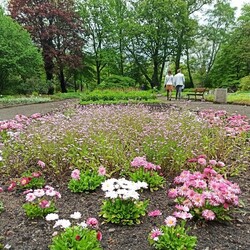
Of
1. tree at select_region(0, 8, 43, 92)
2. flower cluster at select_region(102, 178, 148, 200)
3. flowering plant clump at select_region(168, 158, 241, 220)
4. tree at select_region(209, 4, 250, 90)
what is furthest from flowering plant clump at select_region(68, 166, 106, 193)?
tree at select_region(209, 4, 250, 90)

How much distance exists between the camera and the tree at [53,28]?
2414cm

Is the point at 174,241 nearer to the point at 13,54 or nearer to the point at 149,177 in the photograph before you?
the point at 149,177

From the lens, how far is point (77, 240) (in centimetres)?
167

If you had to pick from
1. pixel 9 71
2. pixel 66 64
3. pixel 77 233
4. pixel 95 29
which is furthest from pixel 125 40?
pixel 77 233

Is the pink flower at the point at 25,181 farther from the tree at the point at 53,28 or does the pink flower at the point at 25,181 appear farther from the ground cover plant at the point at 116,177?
the tree at the point at 53,28

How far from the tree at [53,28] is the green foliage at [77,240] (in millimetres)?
24451

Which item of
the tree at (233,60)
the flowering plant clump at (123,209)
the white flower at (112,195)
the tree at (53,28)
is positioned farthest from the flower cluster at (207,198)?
the tree at (233,60)

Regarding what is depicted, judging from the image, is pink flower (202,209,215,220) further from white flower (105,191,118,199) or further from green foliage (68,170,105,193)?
green foliage (68,170,105,193)

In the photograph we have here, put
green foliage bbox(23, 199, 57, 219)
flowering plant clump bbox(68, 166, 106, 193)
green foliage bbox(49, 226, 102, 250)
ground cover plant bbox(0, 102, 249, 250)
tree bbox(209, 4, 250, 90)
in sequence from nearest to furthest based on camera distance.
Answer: green foliage bbox(49, 226, 102, 250) → ground cover plant bbox(0, 102, 249, 250) → green foliage bbox(23, 199, 57, 219) → flowering plant clump bbox(68, 166, 106, 193) → tree bbox(209, 4, 250, 90)

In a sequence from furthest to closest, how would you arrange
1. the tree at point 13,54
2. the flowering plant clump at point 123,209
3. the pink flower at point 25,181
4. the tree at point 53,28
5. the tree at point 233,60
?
the tree at point 233,60
the tree at point 53,28
the tree at point 13,54
the pink flower at point 25,181
the flowering plant clump at point 123,209

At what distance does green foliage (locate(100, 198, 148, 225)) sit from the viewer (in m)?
2.14

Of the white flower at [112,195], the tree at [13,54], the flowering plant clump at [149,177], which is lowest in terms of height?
the flowering plant clump at [149,177]

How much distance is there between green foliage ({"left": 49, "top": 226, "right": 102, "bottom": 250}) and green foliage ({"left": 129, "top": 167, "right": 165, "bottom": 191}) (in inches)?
42.3

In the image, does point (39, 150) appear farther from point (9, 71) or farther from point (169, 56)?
point (169, 56)
